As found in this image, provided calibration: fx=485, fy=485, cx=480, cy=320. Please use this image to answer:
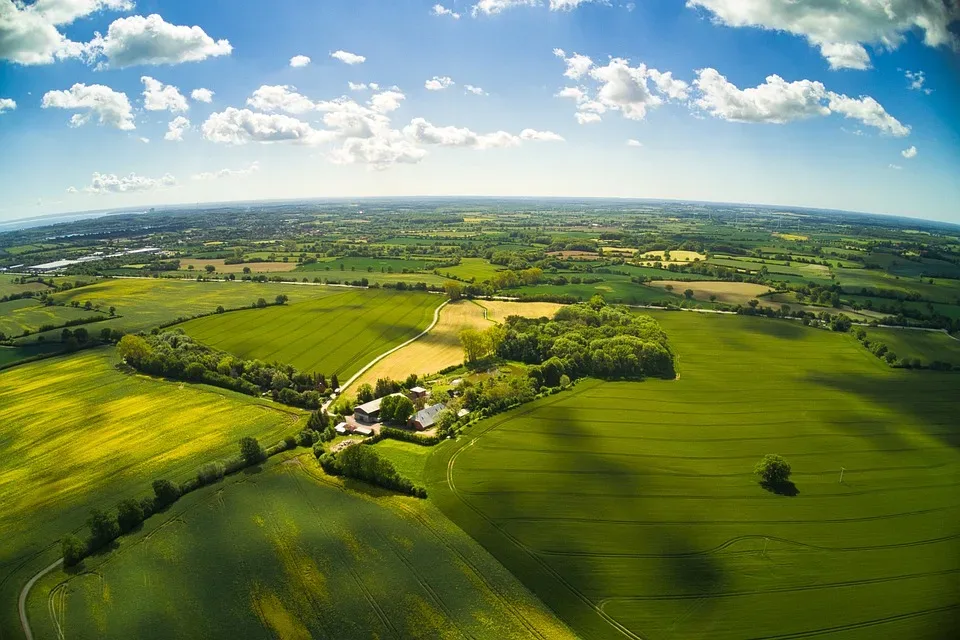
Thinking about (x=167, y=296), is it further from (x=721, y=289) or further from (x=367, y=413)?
(x=721, y=289)

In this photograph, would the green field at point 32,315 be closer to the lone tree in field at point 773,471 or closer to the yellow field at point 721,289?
the lone tree in field at point 773,471

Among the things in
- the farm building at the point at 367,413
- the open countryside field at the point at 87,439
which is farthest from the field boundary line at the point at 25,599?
the farm building at the point at 367,413

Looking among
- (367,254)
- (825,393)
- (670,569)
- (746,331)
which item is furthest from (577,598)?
(367,254)

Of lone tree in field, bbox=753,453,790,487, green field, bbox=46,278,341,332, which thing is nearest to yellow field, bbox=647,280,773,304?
lone tree in field, bbox=753,453,790,487

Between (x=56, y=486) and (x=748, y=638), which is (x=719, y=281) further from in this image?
(x=56, y=486)

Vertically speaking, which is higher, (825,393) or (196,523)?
(825,393)

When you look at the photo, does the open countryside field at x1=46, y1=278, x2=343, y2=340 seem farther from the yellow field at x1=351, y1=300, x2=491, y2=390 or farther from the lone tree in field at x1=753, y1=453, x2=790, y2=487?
the lone tree in field at x1=753, y1=453, x2=790, y2=487
